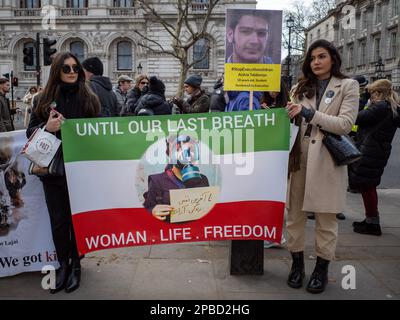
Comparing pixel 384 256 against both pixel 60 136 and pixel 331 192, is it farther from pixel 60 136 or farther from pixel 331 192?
pixel 60 136

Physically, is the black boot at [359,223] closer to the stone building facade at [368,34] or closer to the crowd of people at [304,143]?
the crowd of people at [304,143]

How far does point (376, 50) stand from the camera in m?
50.6

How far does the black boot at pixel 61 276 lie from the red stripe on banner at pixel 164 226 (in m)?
0.33

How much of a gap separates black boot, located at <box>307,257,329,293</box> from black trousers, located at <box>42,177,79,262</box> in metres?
2.04

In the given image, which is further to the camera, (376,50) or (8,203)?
(376,50)

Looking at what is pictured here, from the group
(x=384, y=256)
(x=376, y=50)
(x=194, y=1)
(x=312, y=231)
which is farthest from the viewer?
(x=376, y=50)

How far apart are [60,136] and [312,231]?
3.44 meters

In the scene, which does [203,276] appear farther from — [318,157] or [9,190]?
[9,190]

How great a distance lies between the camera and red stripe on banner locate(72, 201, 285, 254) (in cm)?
355

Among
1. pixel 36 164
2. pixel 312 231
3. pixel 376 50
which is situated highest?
pixel 376 50

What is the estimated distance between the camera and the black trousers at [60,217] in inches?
143

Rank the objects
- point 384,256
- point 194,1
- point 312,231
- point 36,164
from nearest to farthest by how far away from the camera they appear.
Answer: point 36,164 → point 384,256 → point 312,231 → point 194,1

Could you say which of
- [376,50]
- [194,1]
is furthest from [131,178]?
[376,50]

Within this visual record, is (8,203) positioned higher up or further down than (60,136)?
further down
